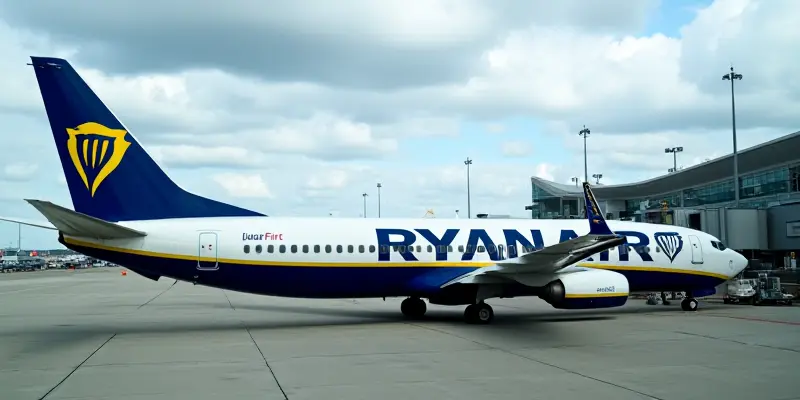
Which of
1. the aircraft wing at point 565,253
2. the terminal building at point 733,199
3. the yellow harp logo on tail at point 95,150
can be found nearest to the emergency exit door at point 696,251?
the aircraft wing at point 565,253

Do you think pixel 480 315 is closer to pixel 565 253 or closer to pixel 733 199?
pixel 565 253

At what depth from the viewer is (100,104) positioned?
1661 cm

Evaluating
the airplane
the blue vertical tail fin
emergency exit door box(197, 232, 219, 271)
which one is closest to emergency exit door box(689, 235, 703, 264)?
the airplane

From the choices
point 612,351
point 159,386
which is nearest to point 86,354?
point 159,386

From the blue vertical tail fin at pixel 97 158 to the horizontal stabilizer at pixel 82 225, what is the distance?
0.77 meters

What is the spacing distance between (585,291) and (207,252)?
987cm

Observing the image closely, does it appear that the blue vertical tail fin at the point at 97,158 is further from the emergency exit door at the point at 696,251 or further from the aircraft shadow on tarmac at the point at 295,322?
the emergency exit door at the point at 696,251

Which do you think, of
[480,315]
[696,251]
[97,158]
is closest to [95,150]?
[97,158]

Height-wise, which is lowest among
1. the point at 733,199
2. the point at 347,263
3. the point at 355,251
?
the point at 347,263

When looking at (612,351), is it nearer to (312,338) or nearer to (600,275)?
(600,275)

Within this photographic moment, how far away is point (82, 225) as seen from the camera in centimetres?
1544

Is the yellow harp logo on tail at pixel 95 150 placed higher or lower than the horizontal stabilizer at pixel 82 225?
higher

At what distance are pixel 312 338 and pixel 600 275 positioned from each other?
783cm

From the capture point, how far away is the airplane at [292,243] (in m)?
16.3
